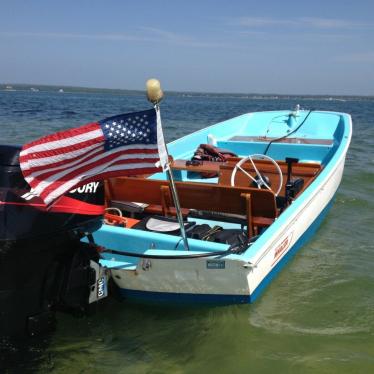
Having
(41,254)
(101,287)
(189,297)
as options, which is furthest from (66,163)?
(189,297)

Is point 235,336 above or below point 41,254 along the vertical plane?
below

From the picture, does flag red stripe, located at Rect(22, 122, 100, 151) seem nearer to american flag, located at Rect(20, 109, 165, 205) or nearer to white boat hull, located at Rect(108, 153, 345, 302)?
american flag, located at Rect(20, 109, 165, 205)

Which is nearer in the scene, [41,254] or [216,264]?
[41,254]

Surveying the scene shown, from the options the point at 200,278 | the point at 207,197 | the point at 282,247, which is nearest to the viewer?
the point at 200,278

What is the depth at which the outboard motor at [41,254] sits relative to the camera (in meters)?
2.41

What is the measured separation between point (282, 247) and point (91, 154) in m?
1.84

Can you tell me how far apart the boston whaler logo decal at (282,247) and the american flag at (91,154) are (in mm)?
1313

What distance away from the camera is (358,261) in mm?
4836

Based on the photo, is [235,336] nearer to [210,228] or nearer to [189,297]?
[189,297]

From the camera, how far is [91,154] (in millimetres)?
2471

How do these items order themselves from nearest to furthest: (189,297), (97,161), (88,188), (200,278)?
1. (97,161)
2. (88,188)
3. (200,278)
4. (189,297)

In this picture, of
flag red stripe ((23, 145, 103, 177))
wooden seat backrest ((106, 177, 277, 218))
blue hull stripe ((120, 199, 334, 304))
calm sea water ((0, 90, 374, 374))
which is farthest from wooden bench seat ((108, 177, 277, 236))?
flag red stripe ((23, 145, 103, 177))

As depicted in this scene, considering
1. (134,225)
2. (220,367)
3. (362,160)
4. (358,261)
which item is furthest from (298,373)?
(362,160)

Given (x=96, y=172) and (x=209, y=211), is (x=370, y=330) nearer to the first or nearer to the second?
(x=209, y=211)
